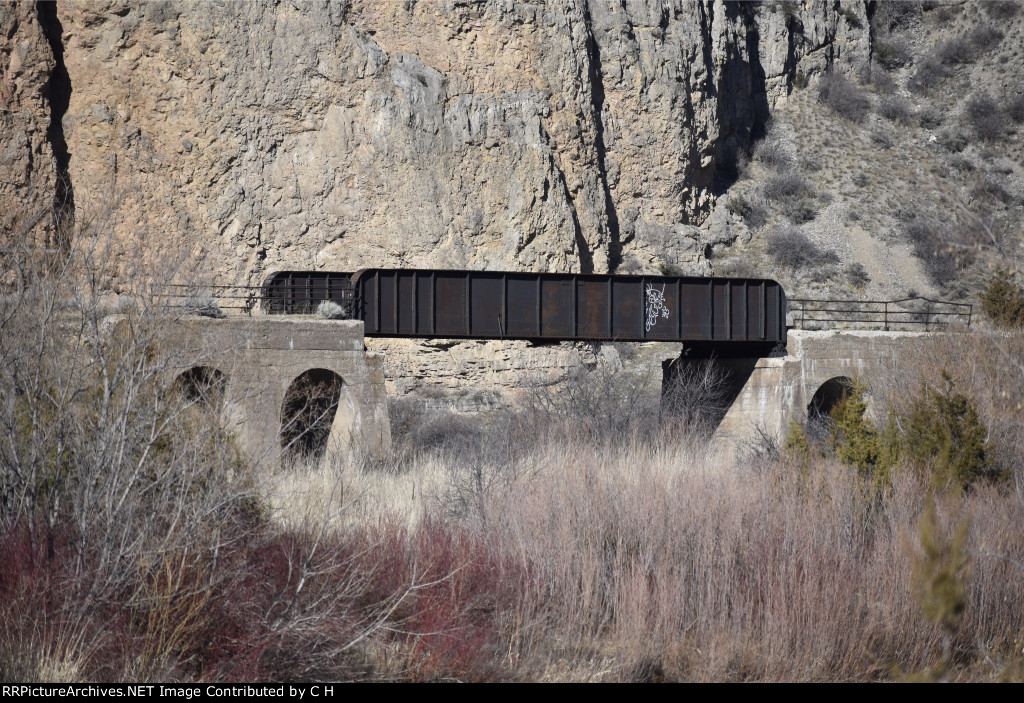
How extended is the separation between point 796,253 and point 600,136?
10.6 metres

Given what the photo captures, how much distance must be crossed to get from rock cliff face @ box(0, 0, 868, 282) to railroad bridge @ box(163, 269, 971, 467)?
11.0 metres

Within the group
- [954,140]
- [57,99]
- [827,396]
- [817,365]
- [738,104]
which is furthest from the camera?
[954,140]

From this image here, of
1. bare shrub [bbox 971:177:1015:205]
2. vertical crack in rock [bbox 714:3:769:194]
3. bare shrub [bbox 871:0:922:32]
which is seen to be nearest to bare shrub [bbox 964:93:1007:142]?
bare shrub [bbox 971:177:1015:205]

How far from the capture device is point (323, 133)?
3844 cm

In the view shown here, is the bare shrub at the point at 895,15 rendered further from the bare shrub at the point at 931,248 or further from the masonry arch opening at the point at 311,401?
the masonry arch opening at the point at 311,401

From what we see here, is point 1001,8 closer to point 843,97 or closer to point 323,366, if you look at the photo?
point 843,97

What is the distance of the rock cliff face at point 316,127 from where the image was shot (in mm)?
37469

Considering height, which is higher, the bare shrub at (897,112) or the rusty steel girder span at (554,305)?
the bare shrub at (897,112)

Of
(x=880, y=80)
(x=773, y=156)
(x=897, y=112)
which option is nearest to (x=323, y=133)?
(x=773, y=156)

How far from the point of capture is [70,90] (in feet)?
124

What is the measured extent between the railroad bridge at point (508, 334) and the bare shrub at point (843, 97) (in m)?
27.8

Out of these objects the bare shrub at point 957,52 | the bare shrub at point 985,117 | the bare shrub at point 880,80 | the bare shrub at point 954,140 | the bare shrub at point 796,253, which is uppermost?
the bare shrub at point 957,52

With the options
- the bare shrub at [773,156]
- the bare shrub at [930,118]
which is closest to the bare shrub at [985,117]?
the bare shrub at [930,118]

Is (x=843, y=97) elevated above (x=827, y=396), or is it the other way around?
(x=843, y=97)
